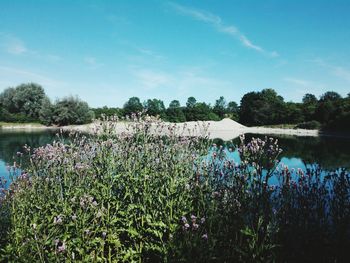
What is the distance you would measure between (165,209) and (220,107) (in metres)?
124

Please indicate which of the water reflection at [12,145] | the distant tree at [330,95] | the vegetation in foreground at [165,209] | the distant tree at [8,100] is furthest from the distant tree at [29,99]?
the vegetation in foreground at [165,209]

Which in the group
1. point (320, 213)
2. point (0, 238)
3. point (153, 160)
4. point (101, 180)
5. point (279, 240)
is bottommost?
point (0, 238)

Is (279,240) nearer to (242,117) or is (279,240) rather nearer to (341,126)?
(341,126)

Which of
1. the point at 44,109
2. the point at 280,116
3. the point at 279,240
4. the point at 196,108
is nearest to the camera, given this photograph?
the point at 279,240

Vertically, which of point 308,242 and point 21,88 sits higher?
point 21,88

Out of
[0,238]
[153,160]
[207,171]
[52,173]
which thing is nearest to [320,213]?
[207,171]

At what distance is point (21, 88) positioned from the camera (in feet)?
284

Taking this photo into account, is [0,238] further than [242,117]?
No

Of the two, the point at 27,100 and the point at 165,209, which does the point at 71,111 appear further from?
the point at 165,209

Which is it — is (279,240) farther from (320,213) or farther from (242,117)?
(242,117)

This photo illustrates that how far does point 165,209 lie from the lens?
211 inches

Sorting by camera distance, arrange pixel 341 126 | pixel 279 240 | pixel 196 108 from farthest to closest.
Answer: pixel 196 108, pixel 341 126, pixel 279 240

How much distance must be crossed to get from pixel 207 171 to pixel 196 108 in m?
91.5

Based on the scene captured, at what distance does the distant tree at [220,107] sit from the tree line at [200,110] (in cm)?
78
